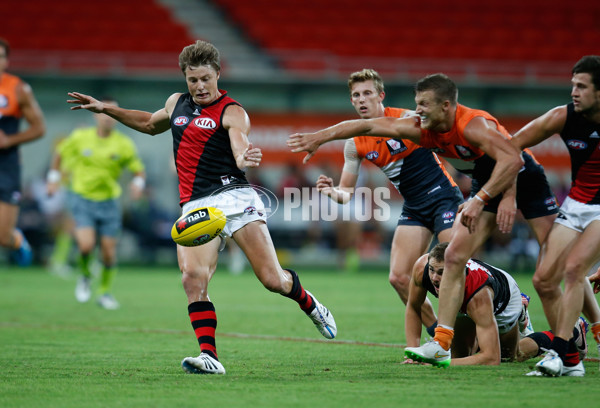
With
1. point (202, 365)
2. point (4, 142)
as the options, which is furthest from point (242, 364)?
point (4, 142)

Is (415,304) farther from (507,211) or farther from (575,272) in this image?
(575,272)

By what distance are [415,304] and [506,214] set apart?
4.23 feet

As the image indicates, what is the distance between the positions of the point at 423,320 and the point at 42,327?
4646mm

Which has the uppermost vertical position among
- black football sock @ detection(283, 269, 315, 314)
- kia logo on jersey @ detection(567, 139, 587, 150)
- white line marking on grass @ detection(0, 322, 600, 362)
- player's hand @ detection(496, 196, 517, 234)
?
kia logo on jersey @ detection(567, 139, 587, 150)

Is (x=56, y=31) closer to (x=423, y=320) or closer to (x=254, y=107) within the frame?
(x=254, y=107)

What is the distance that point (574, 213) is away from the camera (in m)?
6.39

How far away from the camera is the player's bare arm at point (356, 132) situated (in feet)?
19.5

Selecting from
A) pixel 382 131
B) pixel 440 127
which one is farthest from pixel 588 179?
pixel 382 131

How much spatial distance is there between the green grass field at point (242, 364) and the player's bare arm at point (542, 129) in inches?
67.7

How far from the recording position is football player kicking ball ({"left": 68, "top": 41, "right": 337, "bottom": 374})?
21.0ft

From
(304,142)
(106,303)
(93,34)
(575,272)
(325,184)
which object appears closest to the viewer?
(304,142)

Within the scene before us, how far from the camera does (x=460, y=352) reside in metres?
7.07

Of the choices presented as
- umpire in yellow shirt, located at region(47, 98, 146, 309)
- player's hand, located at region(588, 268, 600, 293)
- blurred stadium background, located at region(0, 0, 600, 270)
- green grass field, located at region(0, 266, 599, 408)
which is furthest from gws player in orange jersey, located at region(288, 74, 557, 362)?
blurred stadium background, located at region(0, 0, 600, 270)

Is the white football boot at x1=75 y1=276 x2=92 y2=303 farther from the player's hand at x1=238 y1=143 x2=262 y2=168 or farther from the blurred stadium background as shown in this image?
the player's hand at x1=238 y1=143 x2=262 y2=168
